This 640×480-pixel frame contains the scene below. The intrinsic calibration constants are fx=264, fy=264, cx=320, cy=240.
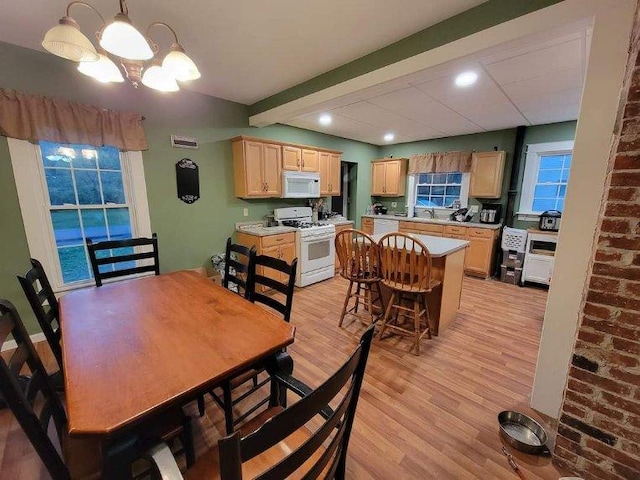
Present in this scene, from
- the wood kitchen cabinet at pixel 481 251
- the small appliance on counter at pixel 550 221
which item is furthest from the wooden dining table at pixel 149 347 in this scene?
the small appliance on counter at pixel 550 221

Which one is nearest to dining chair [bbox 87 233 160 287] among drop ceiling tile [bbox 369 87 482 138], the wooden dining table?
the wooden dining table

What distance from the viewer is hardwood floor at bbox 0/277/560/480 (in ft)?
4.66

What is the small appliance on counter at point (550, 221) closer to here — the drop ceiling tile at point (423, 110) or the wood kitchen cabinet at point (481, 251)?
the wood kitchen cabinet at point (481, 251)

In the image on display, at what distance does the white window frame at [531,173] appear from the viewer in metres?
4.12

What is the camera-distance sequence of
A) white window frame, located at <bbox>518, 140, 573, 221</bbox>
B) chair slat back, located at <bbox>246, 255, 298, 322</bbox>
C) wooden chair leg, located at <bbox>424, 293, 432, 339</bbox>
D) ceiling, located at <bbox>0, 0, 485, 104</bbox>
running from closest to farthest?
chair slat back, located at <bbox>246, 255, 298, 322</bbox> → ceiling, located at <bbox>0, 0, 485, 104</bbox> → wooden chair leg, located at <bbox>424, 293, 432, 339</bbox> → white window frame, located at <bbox>518, 140, 573, 221</bbox>

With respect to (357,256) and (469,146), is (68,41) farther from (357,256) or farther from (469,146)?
(469,146)

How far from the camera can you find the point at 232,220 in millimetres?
3775

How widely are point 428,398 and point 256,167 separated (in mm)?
3230

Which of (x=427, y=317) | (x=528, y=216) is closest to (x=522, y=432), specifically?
(x=427, y=317)

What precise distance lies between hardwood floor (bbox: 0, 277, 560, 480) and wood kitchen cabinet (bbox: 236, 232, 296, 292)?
29.2 inches

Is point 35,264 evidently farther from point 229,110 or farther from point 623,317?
point 623,317

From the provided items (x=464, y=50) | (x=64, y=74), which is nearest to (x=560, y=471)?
(x=464, y=50)

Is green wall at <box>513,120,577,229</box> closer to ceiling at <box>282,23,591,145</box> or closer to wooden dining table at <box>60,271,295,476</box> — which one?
ceiling at <box>282,23,591,145</box>

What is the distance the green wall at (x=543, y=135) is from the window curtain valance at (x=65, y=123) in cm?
548
